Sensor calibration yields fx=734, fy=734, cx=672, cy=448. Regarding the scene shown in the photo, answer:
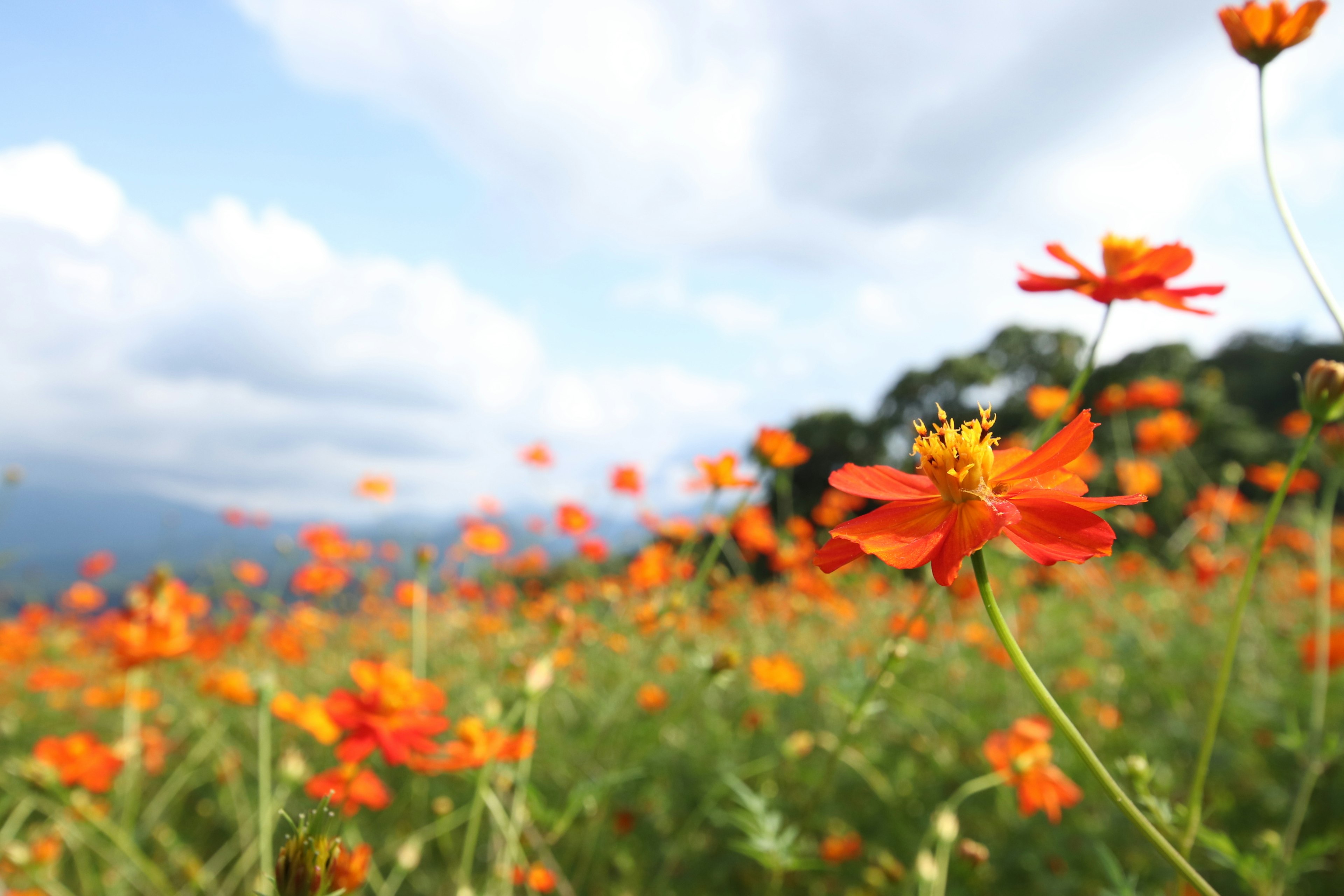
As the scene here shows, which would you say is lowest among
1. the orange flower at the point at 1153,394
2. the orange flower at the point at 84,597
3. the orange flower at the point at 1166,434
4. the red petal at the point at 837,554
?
the orange flower at the point at 84,597

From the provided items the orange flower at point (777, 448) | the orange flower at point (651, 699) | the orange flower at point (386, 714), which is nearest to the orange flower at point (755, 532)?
the orange flower at point (651, 699)

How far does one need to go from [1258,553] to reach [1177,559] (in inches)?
224

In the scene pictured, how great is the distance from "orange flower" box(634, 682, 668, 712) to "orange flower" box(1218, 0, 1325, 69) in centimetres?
190

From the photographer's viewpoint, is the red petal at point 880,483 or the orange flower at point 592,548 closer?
the red petal at point 880,483

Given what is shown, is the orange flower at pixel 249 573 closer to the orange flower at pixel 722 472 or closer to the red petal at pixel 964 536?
the orange flower at pixel 722 472

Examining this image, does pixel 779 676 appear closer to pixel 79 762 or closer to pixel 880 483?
pixel 880 483

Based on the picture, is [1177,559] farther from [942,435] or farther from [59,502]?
[59,502]

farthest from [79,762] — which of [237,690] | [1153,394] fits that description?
[1153,394]

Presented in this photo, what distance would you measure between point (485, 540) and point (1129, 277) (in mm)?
2668

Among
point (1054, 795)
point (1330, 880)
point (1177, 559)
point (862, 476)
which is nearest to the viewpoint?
point (862, 476)

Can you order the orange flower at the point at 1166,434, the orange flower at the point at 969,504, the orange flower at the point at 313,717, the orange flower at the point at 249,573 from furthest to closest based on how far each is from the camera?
the orange flower at the point at 249,573 → the orange flower at the point at 1166,434 → the orange flower at the point at 313,717 → the orange flower at the point at 969,504

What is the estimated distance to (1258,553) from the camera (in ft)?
1.96

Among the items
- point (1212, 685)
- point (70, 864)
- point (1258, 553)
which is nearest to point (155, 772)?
point (70, 864)

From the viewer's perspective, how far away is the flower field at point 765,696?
2.35 ft
